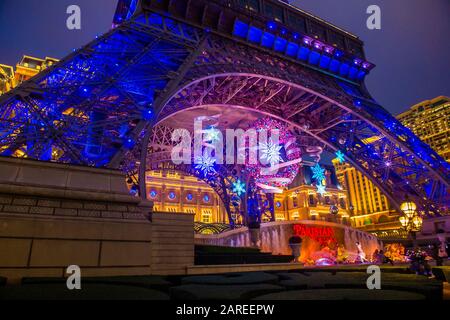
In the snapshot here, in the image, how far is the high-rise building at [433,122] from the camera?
8994 centimetres

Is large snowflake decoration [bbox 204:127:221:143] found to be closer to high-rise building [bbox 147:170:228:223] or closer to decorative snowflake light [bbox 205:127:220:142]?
decorative snowflake light [bbox 205:127:220:142]

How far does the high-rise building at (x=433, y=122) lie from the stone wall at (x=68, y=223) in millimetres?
101826

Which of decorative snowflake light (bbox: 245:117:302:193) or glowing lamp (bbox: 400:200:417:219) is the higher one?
decorative snowflake light (bbox: 245:117:302:193)

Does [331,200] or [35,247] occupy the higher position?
[331,200]

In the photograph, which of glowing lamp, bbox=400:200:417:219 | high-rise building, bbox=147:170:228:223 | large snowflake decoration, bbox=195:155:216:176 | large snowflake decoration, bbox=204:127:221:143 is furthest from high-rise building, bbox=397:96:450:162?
glowing lamp, bbox=400:200:417:219

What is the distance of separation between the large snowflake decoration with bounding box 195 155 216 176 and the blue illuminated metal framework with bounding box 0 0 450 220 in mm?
1571

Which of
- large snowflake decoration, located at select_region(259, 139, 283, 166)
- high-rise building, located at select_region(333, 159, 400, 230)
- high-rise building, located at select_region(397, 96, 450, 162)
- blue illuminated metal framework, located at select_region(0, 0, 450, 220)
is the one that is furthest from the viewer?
high-rise building, located at select_region(333, 159, 400, 230)

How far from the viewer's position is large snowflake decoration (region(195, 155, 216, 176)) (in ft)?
132

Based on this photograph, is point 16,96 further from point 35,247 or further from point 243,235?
point 243,235
